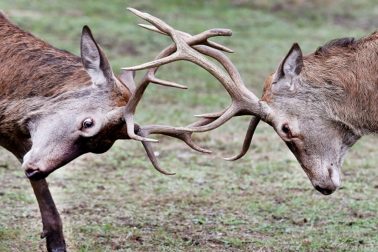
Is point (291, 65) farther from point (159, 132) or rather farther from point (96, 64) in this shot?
point (96, 64)

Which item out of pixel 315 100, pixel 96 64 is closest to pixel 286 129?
pixel 315 100

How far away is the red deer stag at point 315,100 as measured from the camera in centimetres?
790

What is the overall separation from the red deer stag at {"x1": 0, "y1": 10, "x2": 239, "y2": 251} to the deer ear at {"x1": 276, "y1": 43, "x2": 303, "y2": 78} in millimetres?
493

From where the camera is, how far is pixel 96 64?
7.58 meters

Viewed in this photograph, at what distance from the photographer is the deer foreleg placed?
809 cm

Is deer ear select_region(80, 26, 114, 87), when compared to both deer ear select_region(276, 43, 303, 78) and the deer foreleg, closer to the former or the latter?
the deer foreleg

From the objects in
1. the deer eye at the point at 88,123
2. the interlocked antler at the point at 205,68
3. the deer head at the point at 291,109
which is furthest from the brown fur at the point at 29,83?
the deer head at the point at 291,109

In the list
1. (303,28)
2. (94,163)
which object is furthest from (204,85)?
(303,28)

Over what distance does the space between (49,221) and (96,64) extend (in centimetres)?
136

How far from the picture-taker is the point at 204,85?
14.6 meters

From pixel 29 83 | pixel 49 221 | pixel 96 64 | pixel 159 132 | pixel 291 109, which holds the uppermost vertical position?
pixel 96 64

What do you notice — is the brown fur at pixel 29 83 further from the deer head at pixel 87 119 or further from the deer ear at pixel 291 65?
the deer ear at pixel 291 65

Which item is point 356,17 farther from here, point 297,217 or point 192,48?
point 192,48

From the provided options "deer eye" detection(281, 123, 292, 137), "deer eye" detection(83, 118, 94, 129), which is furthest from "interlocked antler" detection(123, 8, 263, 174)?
"deer eye" detection(83, 118, 94, 129)
